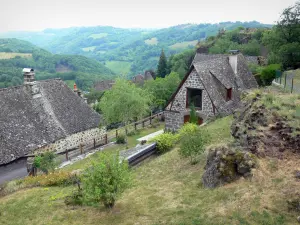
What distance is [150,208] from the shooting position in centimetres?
1176

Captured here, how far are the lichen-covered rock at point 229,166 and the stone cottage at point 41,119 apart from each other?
17.1 meters

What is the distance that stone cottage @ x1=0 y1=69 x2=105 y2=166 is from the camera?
2494 cm

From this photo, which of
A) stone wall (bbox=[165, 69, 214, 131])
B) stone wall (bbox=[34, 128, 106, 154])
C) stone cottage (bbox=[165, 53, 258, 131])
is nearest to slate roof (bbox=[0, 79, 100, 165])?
stone wall (bbox=[34, 128, 106, 154])

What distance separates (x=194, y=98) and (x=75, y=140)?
12.1m

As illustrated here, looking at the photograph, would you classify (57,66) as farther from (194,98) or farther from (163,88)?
(194,98)

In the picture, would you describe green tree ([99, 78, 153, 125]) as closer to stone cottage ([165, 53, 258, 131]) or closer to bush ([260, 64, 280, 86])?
stone cottage ([165, 53, 258, 131])

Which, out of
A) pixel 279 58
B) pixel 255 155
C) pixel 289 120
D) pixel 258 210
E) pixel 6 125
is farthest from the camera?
pixel 279 58

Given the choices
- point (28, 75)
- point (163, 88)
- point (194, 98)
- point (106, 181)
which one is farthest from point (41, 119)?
point (163, 88)

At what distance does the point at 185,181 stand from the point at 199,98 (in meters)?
14.3

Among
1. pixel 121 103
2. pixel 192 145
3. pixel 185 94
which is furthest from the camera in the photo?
pixel 121 103

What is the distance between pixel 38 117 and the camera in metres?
28.2

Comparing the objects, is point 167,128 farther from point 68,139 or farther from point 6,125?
point 6,125

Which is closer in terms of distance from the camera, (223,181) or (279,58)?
(223,181)

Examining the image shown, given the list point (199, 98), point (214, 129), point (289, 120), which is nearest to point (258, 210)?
point (289, 120)
